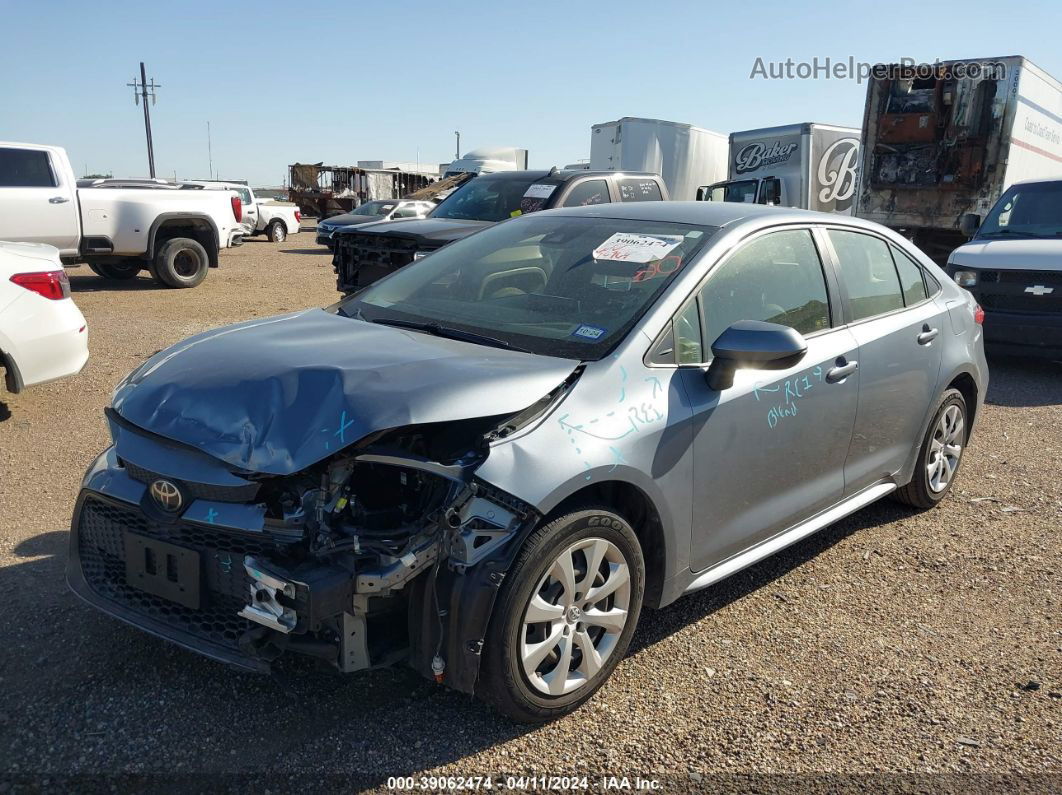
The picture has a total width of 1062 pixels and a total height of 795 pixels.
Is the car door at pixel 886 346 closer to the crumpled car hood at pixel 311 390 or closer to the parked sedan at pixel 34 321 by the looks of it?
the crumpled car hood at pixel 311 390

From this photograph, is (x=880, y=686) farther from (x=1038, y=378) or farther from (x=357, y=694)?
(x=1038, y=378)

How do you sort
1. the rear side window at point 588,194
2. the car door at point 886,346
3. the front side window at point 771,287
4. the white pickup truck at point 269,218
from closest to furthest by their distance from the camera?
the front side window at point 771,287
the car door at point 886,346
the rear side window at point 588,194
the white pickup truck at point 269,218

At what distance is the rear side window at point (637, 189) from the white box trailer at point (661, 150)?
1238cm

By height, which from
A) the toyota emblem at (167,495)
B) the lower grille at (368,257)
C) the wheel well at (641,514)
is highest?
the lower grille at (368,257)

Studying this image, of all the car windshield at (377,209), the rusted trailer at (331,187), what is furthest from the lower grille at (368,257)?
the rusted trailer at (331,187)

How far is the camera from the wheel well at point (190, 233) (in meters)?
13.7

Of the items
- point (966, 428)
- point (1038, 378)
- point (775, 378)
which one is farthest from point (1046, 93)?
point (775, 378)

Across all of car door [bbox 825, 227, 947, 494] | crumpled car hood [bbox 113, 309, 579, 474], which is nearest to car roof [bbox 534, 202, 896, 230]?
car door [bbox 825, 227, 947, 494]

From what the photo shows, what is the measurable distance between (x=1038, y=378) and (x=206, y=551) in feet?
28.7

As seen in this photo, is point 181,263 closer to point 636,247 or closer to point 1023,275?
point 1023,275

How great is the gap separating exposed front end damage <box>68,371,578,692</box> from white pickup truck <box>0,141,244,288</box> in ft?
35.8

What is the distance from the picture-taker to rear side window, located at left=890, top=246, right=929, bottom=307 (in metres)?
4.50

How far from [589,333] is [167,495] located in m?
1.54

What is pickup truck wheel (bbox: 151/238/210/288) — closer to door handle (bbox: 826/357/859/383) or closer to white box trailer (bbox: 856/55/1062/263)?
white box trailer (bbox: 856/55/1062/263)
